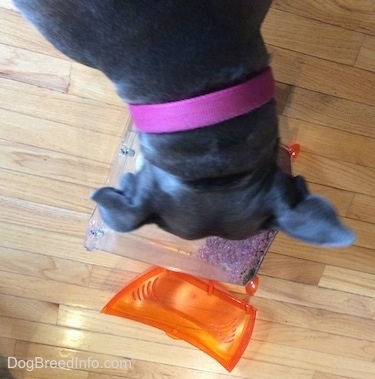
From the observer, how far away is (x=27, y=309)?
6.30ft

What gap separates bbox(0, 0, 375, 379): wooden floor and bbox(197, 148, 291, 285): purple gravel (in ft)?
0.45

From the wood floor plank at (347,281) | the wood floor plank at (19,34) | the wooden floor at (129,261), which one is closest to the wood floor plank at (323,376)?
the wooden floor at (129,261)

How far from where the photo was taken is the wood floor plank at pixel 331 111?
1699 millimetres

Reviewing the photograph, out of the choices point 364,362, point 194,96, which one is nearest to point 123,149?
point 194,96

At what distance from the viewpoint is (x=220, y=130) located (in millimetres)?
1085

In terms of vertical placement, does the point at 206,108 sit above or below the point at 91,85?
above

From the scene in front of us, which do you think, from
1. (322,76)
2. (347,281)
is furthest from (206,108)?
(347,281)

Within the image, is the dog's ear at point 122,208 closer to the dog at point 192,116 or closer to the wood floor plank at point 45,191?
the dog at point 192,116

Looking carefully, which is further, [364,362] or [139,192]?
[364,362]

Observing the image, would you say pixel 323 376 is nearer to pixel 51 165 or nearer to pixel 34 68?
pixel 51 165

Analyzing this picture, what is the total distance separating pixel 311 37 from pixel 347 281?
763 millimetres

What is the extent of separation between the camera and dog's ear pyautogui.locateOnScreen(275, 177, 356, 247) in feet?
3.68

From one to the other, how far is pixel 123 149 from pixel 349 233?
0.71 m

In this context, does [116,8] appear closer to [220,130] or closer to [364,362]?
[220,130]
